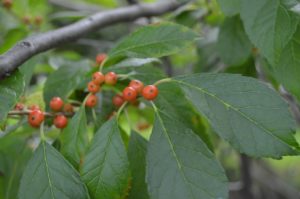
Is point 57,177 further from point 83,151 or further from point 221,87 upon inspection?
point 221,87

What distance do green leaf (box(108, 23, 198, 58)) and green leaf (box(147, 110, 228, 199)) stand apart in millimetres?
316

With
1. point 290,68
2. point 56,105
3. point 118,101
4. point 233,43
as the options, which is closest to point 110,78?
point 118,101

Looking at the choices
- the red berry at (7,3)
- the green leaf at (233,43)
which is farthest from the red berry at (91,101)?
the red berry at (7,3)

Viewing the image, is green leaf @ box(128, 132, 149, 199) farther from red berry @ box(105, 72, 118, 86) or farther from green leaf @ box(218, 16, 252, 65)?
green leaf @ box(218, 16, 252, 65)

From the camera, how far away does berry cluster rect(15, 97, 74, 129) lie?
1510mm

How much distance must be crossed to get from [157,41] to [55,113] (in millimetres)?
452

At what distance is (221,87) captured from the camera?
4.24 feet

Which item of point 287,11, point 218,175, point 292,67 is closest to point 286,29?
point 287,11

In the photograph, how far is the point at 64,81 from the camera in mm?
1848

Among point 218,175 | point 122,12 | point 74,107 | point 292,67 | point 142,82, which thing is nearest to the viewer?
A: point 218,175

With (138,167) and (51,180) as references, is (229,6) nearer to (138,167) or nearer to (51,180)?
(138,167)

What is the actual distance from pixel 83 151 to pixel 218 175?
17.4 inches

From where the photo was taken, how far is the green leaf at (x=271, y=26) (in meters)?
1.27

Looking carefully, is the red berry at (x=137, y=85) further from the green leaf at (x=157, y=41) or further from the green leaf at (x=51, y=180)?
the green leaf at (x=51, y=180)
